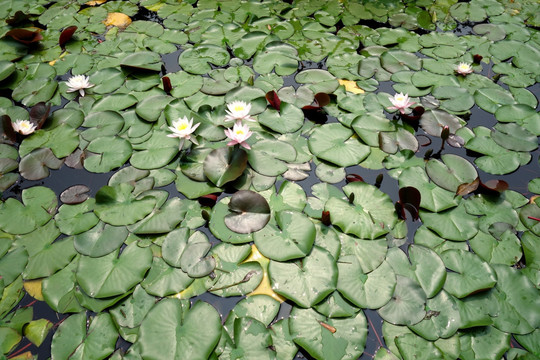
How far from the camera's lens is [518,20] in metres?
4.18

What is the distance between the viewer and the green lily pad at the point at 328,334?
6.15 feet

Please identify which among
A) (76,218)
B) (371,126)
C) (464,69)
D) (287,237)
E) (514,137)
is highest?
(464,69)

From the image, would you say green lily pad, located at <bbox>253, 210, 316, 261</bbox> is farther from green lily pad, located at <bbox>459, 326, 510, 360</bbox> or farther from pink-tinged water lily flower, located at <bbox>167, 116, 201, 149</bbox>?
green lily pad, located at <bbox>459, 326, 510, 360</bbox>

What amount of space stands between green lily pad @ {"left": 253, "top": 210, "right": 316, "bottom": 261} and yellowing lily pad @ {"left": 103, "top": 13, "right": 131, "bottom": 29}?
10.9 feet

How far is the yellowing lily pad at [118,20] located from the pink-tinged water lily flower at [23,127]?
5.96ft

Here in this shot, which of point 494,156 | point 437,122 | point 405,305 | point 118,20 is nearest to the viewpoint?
point 405,305

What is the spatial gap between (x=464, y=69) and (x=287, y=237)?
2.58 meters

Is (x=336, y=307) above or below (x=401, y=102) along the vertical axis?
below

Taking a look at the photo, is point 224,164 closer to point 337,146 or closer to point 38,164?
point 337,146

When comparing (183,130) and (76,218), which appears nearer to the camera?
(76,218)

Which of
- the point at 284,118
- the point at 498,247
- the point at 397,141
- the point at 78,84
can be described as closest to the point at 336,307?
the point at 498,247

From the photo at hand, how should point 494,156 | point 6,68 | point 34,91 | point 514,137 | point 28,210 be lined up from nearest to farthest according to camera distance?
point 28,210 < point 494,156 < point 514,137 < point 34,91 < point 6,68

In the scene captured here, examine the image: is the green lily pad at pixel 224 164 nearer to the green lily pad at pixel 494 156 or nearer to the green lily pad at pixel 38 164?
the green lily pad at pixel 38 164

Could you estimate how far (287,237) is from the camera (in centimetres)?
229
